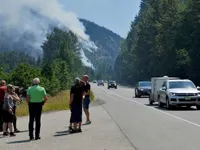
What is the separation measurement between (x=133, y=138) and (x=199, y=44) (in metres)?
57.3

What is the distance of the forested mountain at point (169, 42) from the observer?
7269 centimetres

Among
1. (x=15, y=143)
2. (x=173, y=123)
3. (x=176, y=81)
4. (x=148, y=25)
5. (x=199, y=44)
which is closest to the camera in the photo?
(x=15, y=143)

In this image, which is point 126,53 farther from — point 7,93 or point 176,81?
point 7,93

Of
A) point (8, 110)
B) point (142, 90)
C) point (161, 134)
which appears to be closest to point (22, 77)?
point (142, 90)

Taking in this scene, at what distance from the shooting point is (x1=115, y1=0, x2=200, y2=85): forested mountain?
72.7 metres

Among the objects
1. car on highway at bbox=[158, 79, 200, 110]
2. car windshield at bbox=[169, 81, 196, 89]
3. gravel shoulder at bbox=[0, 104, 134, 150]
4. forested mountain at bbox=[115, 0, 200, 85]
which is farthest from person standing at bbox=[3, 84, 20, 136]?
forested mountain at bbox=[115, 0, 200, 85]

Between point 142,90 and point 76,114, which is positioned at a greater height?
point 142,90

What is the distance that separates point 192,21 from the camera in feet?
245

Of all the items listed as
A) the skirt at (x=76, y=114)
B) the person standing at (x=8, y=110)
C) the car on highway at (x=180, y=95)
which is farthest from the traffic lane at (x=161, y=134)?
the car on highway at (x=180, y=95)

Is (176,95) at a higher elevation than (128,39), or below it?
below

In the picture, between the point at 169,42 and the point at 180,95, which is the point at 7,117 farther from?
the point at 169,42

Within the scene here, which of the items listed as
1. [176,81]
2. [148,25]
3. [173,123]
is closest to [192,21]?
[148,25]

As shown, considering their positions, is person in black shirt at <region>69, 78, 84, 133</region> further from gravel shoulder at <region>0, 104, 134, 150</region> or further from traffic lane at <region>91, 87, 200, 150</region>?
traffic lane at <region>91, 87, 200, 150</region>

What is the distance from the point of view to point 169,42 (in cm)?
8656
